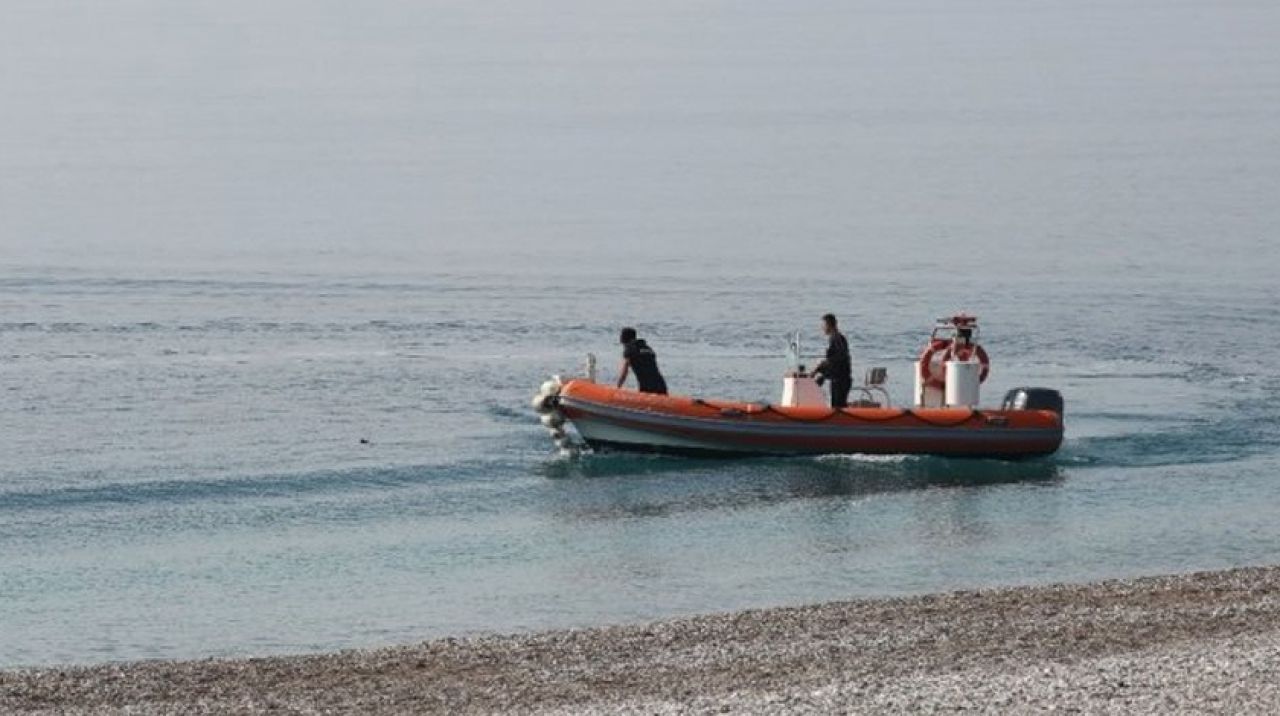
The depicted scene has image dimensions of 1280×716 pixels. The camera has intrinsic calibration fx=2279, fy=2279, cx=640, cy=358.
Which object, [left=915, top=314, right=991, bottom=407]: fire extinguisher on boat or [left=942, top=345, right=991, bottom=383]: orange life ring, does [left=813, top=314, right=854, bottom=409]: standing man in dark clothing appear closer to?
[left=915, top=314, right=991, bottom=407]: fire extinguisher on boat

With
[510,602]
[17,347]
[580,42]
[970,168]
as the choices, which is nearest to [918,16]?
[580,42]

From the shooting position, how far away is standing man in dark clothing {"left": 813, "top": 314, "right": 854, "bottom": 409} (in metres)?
29.0

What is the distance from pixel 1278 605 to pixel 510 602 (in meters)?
7.03

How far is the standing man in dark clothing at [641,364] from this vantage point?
2940 centimetres

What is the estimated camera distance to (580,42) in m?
145

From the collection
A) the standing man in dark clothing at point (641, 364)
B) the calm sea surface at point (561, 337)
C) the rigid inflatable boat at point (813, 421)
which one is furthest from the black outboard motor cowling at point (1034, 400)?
the standing man in dark clothing at point (641, 364)

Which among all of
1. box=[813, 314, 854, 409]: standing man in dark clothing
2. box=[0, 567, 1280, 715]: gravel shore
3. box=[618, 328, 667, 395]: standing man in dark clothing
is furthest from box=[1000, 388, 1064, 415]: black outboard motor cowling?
box=[0, 567, 1280, 715]: gravel shore

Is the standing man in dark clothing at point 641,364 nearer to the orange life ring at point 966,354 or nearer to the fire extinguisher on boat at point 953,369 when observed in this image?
the fire extinguisher on boat at point 953,369

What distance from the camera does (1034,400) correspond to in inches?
1159

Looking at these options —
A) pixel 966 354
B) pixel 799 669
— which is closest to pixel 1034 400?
pixel 966 354

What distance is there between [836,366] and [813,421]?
31.1 inches

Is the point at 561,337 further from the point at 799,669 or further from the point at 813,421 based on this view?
the point at 799,669

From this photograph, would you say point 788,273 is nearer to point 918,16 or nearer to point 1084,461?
point 1084,461

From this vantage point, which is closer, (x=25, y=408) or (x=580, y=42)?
(x=25, y=408)
